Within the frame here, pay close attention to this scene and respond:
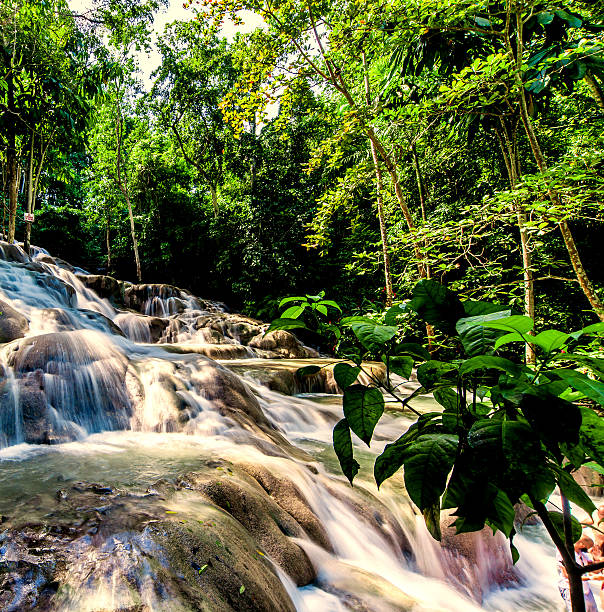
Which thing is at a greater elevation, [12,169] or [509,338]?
[12,169]

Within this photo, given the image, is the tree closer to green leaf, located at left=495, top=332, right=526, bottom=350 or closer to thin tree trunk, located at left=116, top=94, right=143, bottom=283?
thin tree trunk, located at left=116, top=94, right=143, bottom=283

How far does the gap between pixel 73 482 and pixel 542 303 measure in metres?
11.4

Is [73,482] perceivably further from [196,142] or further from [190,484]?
[196,142]

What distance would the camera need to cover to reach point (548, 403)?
1.67 ft

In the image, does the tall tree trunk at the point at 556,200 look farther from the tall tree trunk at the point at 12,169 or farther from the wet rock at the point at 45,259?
the wet rock at the point at 45,259

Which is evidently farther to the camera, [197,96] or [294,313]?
[197,96]

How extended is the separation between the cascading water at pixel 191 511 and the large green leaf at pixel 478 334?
1.42m

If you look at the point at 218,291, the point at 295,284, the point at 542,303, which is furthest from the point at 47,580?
the point at 218,291

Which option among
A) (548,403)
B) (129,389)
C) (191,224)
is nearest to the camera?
(548,403)

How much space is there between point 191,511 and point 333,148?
6.29 m

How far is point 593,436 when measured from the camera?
611 millimetres

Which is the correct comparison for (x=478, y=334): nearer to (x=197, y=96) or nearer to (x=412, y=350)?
(x=412, y=350)

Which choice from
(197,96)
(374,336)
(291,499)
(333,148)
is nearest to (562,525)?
(374,336)

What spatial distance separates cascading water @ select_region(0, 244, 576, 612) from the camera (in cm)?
140
